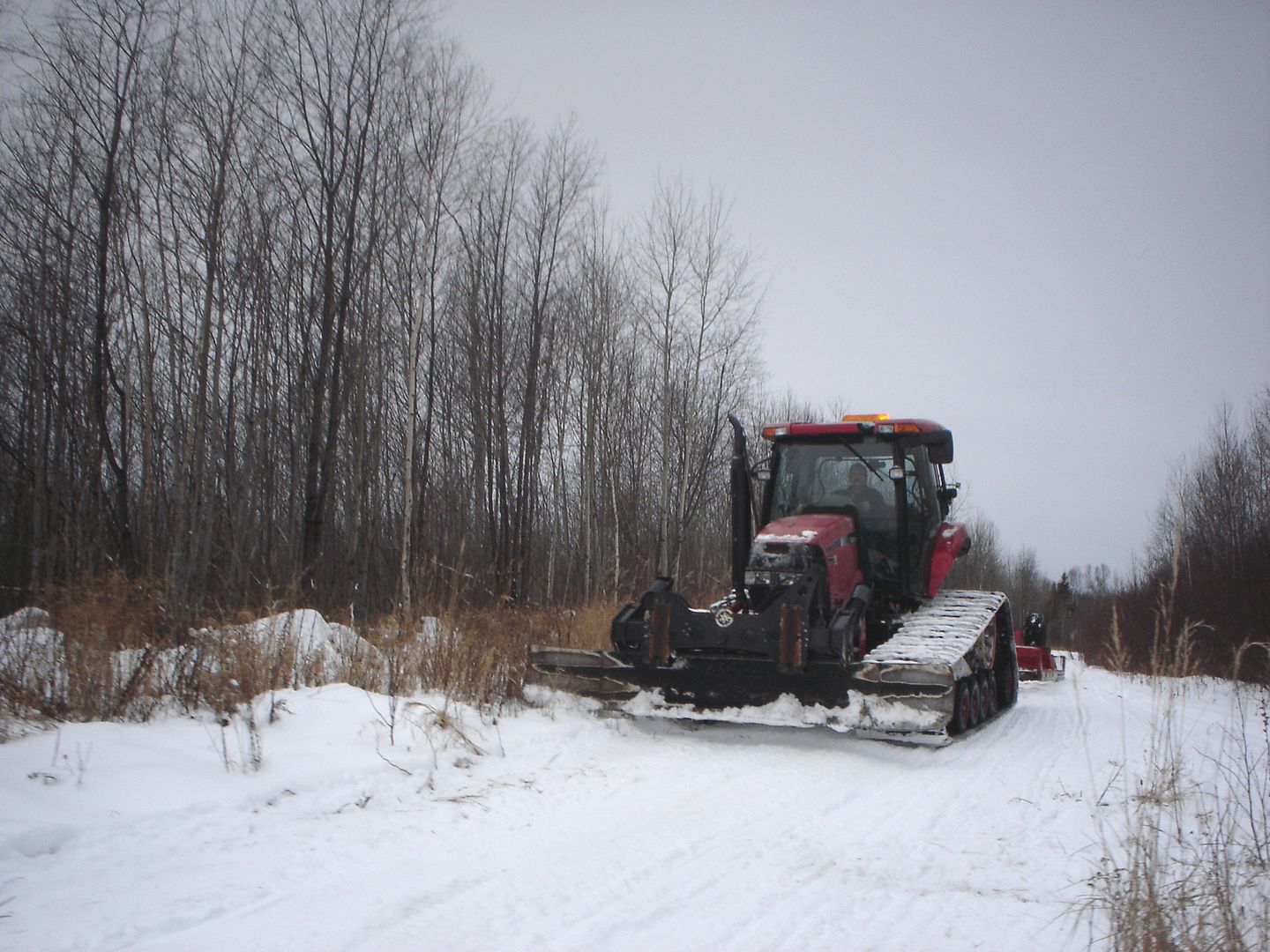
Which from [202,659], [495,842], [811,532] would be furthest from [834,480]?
[202,659]

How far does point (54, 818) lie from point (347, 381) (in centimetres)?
1425

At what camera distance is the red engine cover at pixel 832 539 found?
731cm

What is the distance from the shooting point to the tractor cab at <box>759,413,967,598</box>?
817cm

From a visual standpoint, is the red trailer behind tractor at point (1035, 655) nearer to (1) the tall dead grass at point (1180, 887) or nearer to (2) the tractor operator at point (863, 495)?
(2) the tractor operator at point (863, 495)

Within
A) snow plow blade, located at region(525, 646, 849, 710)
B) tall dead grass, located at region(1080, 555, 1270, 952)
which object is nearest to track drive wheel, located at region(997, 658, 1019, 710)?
snow plow blade, located at region(525, 646, 849, 710)

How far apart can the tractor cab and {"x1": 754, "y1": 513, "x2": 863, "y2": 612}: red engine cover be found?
12 centimetres

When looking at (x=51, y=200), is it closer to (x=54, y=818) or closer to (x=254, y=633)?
(x=254, y=633)

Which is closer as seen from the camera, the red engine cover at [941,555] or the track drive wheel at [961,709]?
the track drive wheel at [961,709]

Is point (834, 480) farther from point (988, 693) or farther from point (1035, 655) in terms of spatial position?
point (1035, 655)

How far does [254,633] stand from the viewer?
6.29 meters

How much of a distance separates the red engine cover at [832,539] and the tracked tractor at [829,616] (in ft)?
0.07

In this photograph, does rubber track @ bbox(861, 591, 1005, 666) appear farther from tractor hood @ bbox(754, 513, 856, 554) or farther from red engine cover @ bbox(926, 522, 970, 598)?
tractor hood @ bbox(754, 513, 856, 554)

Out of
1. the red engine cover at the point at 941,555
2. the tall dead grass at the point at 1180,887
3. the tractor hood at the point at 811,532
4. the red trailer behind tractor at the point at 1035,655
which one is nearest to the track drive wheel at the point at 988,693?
the red engine cover at the point at 941,555

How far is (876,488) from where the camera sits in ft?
27.6
